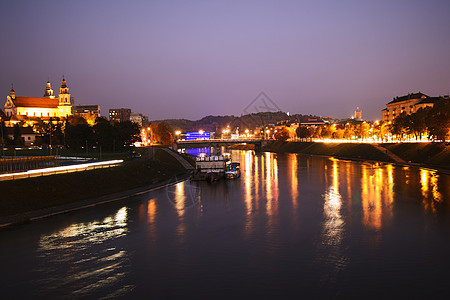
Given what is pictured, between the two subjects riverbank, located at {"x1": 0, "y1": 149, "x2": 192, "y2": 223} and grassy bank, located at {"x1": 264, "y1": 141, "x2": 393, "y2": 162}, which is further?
grassy bank, located at {"x1": 264, "y1": 141, "x2": 393, "y2": 162}

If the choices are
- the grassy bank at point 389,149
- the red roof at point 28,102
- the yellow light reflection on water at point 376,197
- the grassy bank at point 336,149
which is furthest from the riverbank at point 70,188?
the red roof at point 28,102

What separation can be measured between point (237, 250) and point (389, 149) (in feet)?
272

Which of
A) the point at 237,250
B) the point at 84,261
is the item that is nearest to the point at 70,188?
the point at 84,261

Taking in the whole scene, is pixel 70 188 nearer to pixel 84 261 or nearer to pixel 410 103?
pixel 84 261

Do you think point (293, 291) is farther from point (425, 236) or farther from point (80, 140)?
point (80, 140)

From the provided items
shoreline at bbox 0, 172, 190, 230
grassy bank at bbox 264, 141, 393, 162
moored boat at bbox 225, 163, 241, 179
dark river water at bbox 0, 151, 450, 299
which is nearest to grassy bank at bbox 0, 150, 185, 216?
shoreline at bbox 0, 172, 190, 230

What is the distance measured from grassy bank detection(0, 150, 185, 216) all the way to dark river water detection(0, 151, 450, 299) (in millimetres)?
4059

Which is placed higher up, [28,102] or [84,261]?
[28,102]

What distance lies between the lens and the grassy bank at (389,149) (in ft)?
236

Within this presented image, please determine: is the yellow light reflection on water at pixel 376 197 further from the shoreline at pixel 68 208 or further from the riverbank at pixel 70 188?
the riverbank at pixel 70 188

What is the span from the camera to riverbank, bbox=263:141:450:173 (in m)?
71.6

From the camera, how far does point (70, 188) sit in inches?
1598

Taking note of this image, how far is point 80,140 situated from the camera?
81562 millimetres

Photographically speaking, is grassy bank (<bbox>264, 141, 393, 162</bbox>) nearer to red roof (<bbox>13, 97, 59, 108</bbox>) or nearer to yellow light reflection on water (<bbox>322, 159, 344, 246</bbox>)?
yellow light reflection on water (<bbox>322, 159, 344, 246</bbox>)
